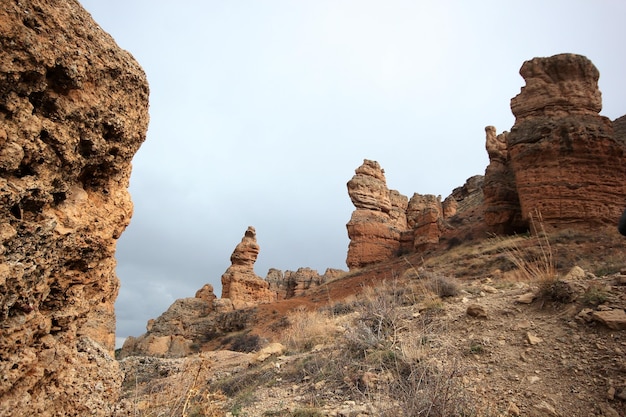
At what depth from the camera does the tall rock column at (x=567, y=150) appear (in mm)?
17609

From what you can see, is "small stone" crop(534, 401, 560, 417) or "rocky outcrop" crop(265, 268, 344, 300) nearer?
"small stone" crop(534, 401, 560, 417)

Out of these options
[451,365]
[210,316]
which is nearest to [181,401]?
[451,365]

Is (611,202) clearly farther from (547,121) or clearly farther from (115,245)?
(115,245)

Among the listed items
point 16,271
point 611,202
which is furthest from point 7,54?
point 611,202

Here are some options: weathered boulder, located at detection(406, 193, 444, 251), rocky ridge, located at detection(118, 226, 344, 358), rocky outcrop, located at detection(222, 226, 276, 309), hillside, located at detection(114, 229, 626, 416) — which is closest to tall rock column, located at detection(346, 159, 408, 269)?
weathered boulder, located at detection(406, 193, 444, 251)

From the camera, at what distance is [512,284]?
8.12 m

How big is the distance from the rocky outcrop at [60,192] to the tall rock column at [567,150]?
20.0 metres

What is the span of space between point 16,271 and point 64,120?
867 mm

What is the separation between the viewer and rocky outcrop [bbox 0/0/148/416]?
173 cm

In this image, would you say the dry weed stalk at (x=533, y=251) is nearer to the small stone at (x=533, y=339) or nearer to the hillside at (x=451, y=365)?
the hillside at (x=451, y=365)

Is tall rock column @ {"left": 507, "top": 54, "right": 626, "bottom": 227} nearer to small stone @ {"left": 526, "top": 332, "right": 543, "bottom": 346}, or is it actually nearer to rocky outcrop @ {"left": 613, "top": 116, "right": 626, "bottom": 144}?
rocky outcrop @ {"left": 613, "top": 116, "right": 626, "bottom": 144}

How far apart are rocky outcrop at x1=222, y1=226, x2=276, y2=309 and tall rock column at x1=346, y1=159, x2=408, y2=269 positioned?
27.6 ft

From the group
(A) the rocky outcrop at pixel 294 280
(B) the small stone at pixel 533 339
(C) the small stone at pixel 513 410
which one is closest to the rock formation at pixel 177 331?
(B) the small stone at pixel 533 339

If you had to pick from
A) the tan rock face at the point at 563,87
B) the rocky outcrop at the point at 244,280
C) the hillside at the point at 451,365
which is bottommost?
the hillside at the point at 451,365
